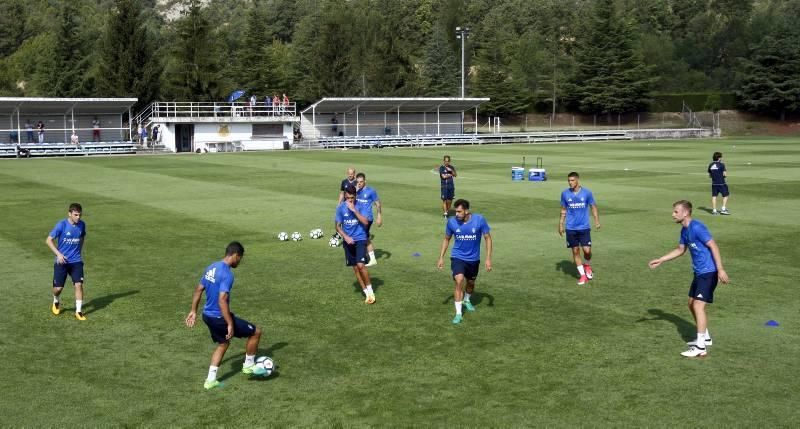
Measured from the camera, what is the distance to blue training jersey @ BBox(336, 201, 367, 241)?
14781 mm

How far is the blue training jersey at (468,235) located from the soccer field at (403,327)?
42.9 inches

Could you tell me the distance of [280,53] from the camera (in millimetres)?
135000

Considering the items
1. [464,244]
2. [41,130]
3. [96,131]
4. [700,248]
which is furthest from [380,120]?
[700,248]

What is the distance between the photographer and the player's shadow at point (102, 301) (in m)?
14.2

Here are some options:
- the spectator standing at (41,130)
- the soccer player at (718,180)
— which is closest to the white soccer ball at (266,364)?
the soccer player at (718,180)

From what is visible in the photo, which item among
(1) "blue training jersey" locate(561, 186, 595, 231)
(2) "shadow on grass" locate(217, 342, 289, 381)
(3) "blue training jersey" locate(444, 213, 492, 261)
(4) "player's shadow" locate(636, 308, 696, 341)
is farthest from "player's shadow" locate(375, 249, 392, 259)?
(2) "shadow on grass" locate(217, 342, 289, 381)

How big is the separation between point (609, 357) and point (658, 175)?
30.1 metres

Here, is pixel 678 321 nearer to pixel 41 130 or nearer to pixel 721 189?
pixel 721 189

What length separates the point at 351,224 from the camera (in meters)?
14.8

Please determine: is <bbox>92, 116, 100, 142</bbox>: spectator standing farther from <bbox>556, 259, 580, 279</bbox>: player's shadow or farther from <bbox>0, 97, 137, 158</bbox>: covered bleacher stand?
<bbox>556, 259, 580, 279</bbox>: player's shadow

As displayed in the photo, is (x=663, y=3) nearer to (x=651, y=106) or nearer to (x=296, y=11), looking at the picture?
(x=651, y=106)

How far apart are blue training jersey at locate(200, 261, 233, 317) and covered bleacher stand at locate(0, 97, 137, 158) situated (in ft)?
175

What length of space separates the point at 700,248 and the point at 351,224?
6.01 meters

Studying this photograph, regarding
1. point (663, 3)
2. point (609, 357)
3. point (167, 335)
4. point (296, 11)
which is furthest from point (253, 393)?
point (296, 11)
